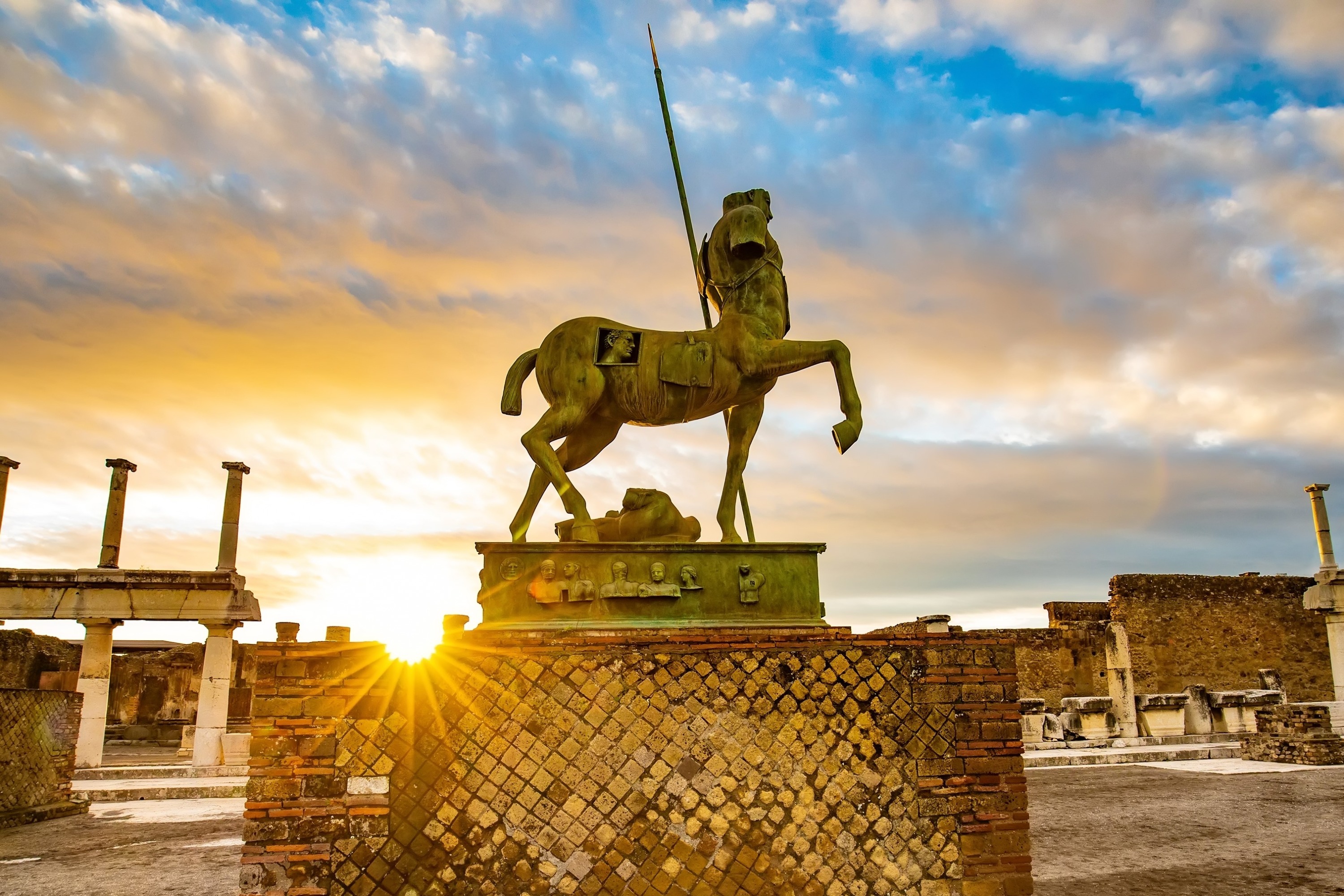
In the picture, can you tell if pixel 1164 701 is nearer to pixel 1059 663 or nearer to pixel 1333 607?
pixel 1333 607

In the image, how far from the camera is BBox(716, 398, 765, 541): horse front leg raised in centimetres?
558

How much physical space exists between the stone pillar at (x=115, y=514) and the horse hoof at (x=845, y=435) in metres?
14.2

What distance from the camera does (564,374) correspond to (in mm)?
5477

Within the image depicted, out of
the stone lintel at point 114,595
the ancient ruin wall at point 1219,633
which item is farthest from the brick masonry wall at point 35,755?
the ancient ruin wall at point 1219,633

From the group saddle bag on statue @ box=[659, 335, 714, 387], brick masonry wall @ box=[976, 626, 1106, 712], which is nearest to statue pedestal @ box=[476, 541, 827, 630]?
saddle bag on statue @ box=[659, 335, 714, 387]

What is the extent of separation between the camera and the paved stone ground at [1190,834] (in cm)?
548

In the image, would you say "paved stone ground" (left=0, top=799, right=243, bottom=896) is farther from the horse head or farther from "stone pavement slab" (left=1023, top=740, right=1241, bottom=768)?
"stone pavement slab" (left=1023, top=740, right=1241, bottom=768)

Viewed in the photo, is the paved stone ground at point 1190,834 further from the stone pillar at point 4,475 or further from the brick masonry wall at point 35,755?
the stone pillar at point 4,475

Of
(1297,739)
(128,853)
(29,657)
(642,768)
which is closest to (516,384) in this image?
(642,768)

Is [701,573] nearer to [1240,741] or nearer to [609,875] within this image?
[609,875]

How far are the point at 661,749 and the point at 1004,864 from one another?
174 centimetres

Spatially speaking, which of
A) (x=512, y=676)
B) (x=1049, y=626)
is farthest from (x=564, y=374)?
(x=1049, y=626)

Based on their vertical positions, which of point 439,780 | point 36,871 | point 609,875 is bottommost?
point 36,871

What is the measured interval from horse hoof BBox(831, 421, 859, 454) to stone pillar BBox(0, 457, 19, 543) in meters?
16.2
